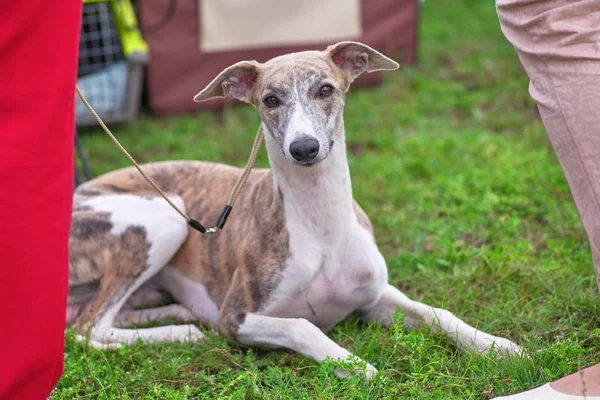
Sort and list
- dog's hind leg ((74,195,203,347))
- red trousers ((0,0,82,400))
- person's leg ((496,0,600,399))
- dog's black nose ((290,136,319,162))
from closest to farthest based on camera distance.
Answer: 1. red trousers ((0,0,82,400))
2. person's leg ((496,0,600,399))
3. dog's black nose ((290,136,319,162))
4. dog's hind leg ((74,195,203,347))

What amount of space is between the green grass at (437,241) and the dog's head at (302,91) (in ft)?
2.67

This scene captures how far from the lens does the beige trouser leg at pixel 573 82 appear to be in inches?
99.0

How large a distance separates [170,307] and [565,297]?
1790 millimetres

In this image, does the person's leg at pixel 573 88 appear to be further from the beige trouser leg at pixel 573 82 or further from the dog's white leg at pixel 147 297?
the dog's white leg at pixel 147 297

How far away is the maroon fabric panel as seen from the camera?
632 cm

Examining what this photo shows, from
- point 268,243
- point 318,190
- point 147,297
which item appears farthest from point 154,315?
point 318,190

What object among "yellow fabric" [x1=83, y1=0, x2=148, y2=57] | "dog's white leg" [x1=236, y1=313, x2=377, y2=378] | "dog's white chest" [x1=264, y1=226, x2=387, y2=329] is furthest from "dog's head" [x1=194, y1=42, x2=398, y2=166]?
"yellow fabric" [x1=83, y1=0, x2=148, y2=57]

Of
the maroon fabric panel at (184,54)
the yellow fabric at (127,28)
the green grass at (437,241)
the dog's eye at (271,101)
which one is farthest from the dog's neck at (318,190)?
the maroon fabric panel at (184,54)

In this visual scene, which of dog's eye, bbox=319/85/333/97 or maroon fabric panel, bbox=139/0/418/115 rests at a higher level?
dog's eye, bbox=319/85/333/97

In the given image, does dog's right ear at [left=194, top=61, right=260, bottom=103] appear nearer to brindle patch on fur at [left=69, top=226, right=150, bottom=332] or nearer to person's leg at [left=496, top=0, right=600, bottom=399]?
brindle patch on fur at [left=69, top=226, right=150, bottom=332]

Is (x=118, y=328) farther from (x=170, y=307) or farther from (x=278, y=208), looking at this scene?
(x=278, y=208)

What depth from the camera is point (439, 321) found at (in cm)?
315

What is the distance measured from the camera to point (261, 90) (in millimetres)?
3156

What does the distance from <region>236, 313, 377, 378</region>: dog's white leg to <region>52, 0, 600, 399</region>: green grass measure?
6 centimetres
